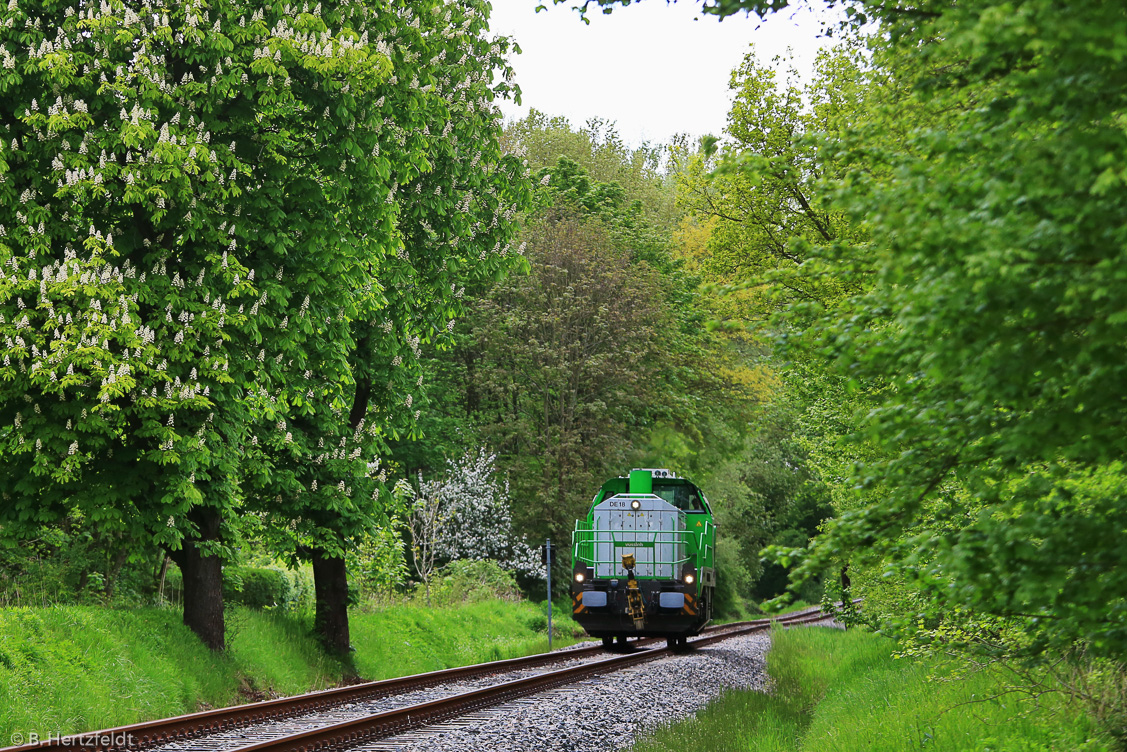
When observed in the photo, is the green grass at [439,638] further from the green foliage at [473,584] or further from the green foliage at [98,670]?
the green foliage at [98,670]

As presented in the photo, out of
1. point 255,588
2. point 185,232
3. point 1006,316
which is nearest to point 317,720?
point 185,232

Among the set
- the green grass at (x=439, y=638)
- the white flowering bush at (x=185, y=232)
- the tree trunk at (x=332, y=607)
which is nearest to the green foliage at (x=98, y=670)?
the white flowering bush at (x=185, y=232)

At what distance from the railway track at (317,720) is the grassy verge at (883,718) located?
9.12 ft

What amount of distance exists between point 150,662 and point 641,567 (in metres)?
9.59

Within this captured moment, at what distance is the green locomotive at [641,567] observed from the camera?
18.9 m

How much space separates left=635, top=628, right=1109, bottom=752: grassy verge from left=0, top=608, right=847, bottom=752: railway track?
2.78m

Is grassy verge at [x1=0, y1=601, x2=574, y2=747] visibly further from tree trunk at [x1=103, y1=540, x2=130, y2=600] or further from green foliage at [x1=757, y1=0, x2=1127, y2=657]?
green foliage at [x1=757, y1=0, x2=1127, y2=657]

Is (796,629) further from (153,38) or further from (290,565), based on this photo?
(153,38)

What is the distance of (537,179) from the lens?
61.4 ft

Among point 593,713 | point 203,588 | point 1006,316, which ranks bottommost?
point 593,713

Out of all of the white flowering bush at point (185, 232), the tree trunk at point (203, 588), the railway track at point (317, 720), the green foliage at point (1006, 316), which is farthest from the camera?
the tree trunk at point (203, 588)

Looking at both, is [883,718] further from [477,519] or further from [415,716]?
[477,519]

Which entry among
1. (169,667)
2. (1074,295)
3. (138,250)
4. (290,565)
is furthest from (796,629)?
(1074,295)

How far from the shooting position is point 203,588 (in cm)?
1440
